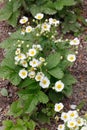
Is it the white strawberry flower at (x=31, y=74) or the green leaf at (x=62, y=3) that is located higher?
the white strawberry flower at (x=31, y=74)

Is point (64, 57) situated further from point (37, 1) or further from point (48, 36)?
point (37, 1)

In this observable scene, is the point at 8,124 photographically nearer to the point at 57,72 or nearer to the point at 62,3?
the point at 57,72

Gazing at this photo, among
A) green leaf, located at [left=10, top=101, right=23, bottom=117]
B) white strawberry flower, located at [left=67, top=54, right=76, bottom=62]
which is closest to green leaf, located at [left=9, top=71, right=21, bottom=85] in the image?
green leaf, located at [left=10, top=101, right=23, bottom=117]

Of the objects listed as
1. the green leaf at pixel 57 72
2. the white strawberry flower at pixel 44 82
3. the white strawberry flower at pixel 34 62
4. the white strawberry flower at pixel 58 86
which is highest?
the white strawberry flower at pixel 34 62

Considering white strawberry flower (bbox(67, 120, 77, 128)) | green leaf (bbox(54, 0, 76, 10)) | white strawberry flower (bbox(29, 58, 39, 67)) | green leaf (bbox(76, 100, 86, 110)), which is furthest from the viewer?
green leaf (bbox(54, 0, 76, 10))

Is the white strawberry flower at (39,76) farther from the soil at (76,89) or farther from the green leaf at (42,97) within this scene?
the soil at (76,89)

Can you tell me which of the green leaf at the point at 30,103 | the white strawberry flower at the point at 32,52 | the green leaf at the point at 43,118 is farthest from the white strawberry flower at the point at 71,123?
the white strawberry flower at the point at 32,52

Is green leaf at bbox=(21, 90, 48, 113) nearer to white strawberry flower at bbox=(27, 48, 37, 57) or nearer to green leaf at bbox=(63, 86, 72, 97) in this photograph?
green leaf at bbox=(63, 86, 72, 97)
